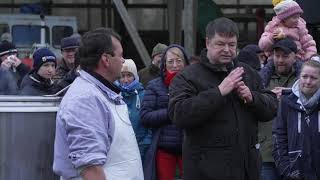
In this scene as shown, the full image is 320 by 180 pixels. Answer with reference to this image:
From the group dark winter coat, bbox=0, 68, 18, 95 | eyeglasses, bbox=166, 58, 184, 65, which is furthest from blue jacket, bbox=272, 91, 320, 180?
dark winter coat, bbox=0, 68, 18, 95

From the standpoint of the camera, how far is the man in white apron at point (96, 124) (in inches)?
138

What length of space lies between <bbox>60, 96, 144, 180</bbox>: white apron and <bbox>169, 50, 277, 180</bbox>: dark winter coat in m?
0.85

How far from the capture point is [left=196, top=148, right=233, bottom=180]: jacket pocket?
4562mm

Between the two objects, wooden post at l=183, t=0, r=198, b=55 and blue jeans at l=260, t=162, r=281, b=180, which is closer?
blue jeans at l=260, t=162, r=281, b=180

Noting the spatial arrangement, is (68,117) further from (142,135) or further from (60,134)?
(142,135)

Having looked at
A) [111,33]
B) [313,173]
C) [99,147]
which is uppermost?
[111,33]

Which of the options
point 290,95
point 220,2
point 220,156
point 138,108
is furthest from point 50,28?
point 220,156

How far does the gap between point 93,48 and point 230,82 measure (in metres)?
1.13

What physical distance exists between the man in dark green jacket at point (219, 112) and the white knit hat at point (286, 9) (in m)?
2.17

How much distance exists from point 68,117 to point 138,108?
3237mm

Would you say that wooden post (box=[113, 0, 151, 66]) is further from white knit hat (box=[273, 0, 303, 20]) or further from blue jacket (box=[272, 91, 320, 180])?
blue jacket (box=[272, 91, 320, 180])

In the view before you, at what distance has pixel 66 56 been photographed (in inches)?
310

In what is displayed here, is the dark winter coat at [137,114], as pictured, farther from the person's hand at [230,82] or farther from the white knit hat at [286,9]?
the person's hand at [230,82]

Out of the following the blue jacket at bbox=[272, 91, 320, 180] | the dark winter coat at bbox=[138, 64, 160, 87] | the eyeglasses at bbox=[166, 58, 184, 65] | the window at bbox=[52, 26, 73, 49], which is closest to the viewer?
the blue jacket at bbox=[272, 91, 320, 180]
